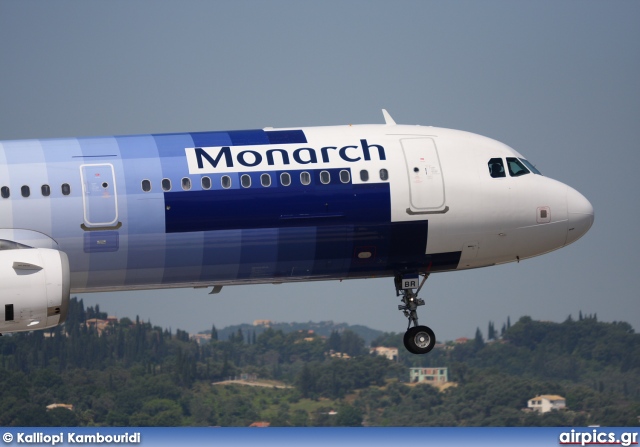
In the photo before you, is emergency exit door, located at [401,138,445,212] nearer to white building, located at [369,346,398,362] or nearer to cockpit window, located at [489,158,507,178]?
cockpit window, located at [489,158,507,178]

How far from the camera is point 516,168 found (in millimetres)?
36938

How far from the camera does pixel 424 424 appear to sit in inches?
4621

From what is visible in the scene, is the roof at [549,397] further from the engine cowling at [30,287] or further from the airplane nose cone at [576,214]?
the engine cowling at [30,287]

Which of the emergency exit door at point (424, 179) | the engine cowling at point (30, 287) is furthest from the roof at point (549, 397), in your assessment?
the engine cowling at point (30, 287)

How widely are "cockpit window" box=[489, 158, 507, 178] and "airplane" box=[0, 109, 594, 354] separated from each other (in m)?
0.05

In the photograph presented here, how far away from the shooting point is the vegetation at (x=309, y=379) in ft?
363

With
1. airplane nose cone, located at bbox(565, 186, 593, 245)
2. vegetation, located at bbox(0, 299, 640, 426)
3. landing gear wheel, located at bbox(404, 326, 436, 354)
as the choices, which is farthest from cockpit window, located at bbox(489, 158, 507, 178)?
vegetation, located at bbox(0, 299, 640, 426)

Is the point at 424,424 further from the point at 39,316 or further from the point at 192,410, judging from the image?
the point at 39,316

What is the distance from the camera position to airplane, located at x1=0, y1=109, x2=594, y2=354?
110 feet

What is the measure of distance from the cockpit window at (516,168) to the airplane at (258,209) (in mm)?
69

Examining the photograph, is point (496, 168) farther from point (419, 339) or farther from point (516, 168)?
point (419, 339)

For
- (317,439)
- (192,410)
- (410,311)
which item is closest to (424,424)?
(192,410)

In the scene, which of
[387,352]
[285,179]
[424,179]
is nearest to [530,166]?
[424,179]

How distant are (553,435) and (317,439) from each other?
859cm
